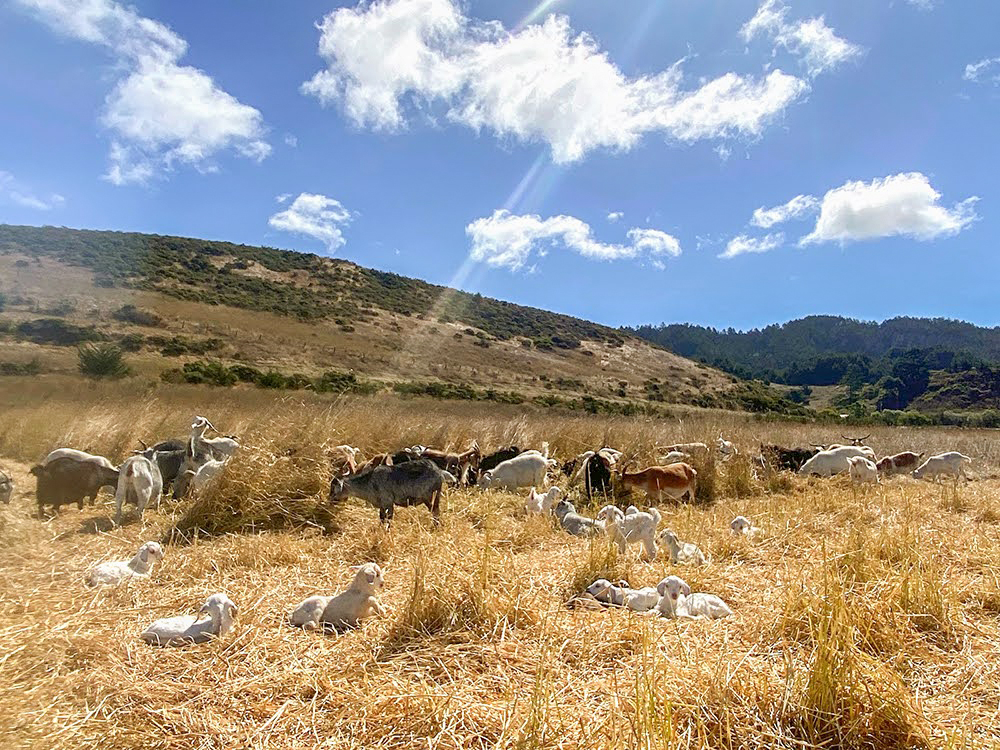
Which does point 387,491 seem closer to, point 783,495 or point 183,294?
point 783,495

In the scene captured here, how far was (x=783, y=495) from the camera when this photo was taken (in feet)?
33.1

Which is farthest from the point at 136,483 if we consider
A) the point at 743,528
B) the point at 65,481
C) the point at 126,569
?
the point at 743,528

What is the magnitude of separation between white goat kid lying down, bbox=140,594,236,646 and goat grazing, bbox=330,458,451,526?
116 inches

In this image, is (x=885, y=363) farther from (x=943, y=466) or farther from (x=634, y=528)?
(x=634, y=528)

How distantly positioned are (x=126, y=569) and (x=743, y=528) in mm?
6235

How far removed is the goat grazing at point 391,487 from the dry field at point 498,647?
0.49 meters

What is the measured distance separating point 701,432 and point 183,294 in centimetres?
5464

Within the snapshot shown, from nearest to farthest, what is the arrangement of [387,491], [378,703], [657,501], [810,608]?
[378,703]
[810,608]
[387,491]
[657,501]

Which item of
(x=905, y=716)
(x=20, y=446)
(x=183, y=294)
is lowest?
(x=20, y=446)

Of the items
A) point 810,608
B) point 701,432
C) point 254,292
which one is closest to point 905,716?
point 810,608

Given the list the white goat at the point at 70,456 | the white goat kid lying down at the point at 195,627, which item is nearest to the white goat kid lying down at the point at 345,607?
the white goat kid lying down at the point at 195,627

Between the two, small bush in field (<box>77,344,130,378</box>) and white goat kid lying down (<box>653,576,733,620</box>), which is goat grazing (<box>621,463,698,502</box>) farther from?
small bush in field (<box>77,344,130,378</box>)

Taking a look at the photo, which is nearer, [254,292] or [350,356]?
[350,356]

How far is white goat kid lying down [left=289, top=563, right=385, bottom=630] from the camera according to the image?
385 cm
